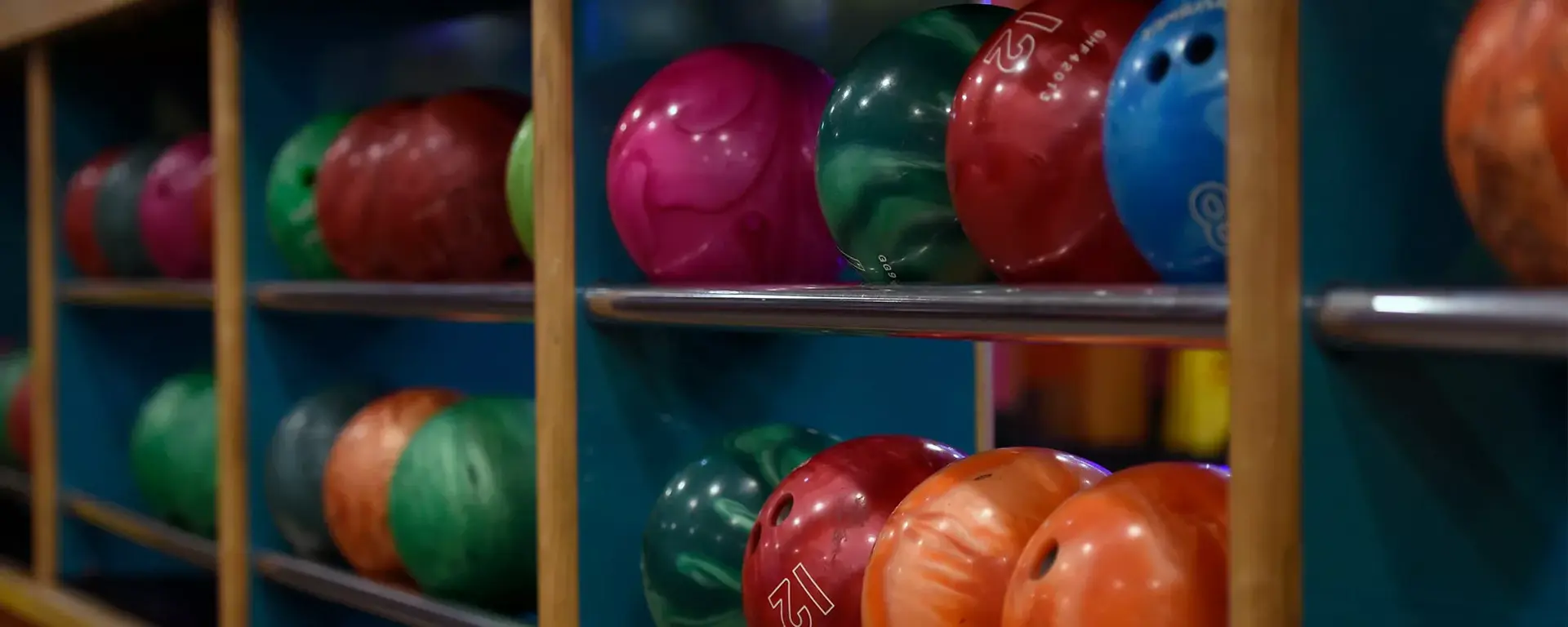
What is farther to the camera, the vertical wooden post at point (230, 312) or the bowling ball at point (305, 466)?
the vertical wooden post at point (230, 312)

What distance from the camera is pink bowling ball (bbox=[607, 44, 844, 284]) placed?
1521 mm

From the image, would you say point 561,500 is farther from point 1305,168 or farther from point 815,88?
point 1305,168

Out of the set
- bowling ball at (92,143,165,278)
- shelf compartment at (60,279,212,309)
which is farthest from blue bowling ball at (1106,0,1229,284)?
bowling ball at (92,143,165,278)

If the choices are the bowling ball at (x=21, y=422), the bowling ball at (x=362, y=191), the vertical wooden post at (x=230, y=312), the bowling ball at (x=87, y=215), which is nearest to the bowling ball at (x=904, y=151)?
the bowling ball at (x=362, y=191)

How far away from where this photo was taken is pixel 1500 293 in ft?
2.74

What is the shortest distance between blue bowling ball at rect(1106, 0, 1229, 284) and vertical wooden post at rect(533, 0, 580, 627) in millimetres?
735

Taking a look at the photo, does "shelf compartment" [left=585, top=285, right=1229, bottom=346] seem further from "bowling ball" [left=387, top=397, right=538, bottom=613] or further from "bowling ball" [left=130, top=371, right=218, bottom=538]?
"bowling ball" [left=130, top=371, right=218, bottom=538]

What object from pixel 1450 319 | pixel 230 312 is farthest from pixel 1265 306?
pixel 230 312

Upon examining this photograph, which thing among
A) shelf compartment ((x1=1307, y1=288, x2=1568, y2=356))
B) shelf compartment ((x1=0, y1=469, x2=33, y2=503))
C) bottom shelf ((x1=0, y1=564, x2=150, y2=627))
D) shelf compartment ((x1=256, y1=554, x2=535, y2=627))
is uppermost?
shelf compartment ((x1=1307, y1=288, x2=1568, y2=356))

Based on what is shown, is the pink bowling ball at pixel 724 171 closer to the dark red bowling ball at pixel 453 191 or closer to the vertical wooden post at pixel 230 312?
the dark red bowling ball at pixel 453 191

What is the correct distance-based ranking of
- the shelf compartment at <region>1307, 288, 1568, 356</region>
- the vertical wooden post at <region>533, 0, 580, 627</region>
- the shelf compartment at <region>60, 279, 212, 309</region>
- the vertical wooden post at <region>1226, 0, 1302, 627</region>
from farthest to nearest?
the shelf compartment at <region>60, 279, 212, 309</region> < the vertical wooden post at <region>533, 0, 580, 627</region> < the vertical wooden post at <region>1226, 0, 1302, 627</region> < the shelf compartment at <region>1307, 288, 1568, 356</region>

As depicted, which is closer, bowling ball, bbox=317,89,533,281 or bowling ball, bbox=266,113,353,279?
bowling ball, bbox=317,89,533,281

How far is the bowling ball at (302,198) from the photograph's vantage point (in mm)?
2121

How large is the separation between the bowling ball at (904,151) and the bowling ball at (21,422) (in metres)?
2.40
